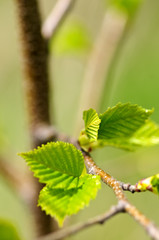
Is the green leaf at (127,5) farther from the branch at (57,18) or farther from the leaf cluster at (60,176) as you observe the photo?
the leaf cluster at (60,176)

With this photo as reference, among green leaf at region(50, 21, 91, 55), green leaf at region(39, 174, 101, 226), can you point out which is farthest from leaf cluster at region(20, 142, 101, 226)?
green leaf at region(50, 21, 91, 55)

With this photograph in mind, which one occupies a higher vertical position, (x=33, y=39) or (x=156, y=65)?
(x=33, y=39)

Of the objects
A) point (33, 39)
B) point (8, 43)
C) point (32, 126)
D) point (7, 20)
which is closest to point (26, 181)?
point (32, 126)

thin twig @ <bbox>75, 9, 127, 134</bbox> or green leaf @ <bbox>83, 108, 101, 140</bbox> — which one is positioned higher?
green leaf @ <bbox>83, 108, 101, 140</bbox>

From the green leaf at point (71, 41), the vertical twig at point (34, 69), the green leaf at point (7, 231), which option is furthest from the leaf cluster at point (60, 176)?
the green leaf at point (71, 41)

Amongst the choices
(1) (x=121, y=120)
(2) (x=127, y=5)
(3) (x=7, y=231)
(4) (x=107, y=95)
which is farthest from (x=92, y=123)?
(4) (x=107, y=95)

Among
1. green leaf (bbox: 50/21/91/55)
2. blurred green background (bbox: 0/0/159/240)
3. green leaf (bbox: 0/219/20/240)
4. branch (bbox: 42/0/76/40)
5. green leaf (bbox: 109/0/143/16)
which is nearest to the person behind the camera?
green leaf (bbox: 0/219/20/240)

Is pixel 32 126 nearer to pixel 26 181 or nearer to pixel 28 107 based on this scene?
pixel 28 107

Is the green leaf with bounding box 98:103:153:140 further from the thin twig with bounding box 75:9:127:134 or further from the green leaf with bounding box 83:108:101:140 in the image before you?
the thin twig with bounding box 75:9:127:134
